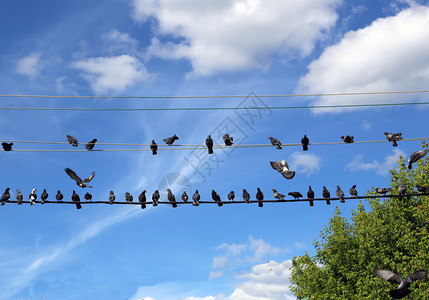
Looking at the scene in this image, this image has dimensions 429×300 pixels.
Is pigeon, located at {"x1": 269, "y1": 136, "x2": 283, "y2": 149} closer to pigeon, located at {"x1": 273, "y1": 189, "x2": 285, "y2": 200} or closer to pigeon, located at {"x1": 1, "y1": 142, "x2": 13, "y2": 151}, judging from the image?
pigeon, located at {"x1": 273, "y1": 189, "x2": 285, "y2": 200}

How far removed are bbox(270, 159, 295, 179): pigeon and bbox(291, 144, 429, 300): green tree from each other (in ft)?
38.5

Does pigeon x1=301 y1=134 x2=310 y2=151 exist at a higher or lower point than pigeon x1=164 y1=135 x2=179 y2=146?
lower

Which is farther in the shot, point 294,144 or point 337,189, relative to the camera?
point 337,189

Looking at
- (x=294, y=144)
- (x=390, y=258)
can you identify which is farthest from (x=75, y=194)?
(x=390, y=258)

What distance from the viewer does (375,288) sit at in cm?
2622

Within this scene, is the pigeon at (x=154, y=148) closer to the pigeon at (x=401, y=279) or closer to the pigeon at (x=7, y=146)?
the pigeon at (x=7, y=146)

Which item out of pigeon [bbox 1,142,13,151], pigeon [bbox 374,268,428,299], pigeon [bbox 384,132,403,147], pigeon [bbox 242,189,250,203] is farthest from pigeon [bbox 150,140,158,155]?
pigeon [bbox 374,268,428,299]

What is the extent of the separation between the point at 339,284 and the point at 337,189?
14.0 meters

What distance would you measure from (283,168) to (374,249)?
53.0 feet

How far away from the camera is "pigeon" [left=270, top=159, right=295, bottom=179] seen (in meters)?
15.0

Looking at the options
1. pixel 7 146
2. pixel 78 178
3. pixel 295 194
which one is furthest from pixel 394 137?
pixel 7 146

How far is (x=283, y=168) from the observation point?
15281 millimetres

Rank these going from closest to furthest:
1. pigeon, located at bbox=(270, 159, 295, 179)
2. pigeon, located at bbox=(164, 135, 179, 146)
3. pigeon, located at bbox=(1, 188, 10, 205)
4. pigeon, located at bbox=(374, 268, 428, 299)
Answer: pigeon, located at bbox=(270, 159, 295, 179)
pigeon, located at bbox=(374, 268, 428, 299)
pigeon, located at bbox=(1, 188, 10, 205)
pigeon, located at bbox=(164, 135, 179, 146)

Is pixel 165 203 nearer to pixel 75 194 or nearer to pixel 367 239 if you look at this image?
pixel 75 194
